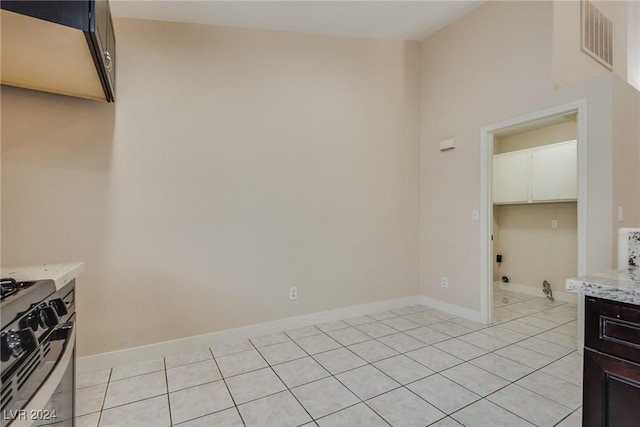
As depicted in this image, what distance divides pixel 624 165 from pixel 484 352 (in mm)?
1908

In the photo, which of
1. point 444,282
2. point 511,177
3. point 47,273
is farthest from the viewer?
point 511,177

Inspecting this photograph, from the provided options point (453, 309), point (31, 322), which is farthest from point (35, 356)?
point (453, 309)

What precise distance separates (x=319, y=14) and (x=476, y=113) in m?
1.88

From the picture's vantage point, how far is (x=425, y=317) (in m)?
3.30

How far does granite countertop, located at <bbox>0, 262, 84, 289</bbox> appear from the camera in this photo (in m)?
1.16

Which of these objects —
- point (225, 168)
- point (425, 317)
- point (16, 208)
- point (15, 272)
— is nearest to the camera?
point (15, 272)

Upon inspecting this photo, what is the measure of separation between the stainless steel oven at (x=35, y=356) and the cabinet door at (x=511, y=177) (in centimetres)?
456

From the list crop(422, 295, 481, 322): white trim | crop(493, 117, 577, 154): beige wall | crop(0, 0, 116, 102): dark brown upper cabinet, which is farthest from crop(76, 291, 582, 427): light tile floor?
crop(493, 117, 577, 154): beige wall

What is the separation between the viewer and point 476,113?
317 cm

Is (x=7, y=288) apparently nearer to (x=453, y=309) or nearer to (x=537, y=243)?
(x=453, y=309)

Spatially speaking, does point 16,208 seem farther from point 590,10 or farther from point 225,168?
point 590,10

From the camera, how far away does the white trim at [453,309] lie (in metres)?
3.17

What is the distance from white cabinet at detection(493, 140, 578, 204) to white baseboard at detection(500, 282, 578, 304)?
1.23m

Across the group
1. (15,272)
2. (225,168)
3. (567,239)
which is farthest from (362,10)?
(567,239)
